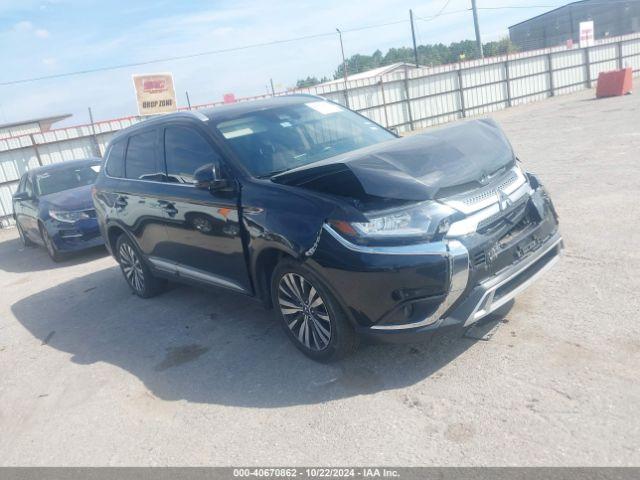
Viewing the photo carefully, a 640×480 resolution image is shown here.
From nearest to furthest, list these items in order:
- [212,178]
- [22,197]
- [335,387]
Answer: [335,387] → [212,178] → [22,197]

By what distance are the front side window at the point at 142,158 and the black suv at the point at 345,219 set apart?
14 cm

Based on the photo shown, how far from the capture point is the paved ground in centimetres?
299

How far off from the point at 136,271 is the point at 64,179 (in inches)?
186

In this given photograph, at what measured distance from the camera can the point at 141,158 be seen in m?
5.67

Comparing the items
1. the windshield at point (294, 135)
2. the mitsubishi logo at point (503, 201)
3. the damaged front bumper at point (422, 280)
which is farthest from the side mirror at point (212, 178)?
the mitsubishi logo at point (503, 201)

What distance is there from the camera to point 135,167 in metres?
5.77

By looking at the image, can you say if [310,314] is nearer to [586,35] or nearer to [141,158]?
[141,158]

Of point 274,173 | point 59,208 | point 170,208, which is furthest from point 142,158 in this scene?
point 59,208

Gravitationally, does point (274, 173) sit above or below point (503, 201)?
above

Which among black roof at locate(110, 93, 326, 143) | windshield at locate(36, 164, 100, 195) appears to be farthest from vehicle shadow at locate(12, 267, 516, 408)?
windshield at locate(36, 164, 100, 195)

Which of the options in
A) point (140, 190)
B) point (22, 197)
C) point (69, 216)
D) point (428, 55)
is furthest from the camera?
point (428, 55)

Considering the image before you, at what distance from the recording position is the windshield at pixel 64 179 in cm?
993

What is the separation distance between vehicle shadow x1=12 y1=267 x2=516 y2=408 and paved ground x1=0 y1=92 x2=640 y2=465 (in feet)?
0.06

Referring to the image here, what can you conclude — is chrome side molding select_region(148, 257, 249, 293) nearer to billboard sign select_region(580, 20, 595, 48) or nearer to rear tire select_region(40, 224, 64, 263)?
rear tire select_region(40, 224, 64, 263)
